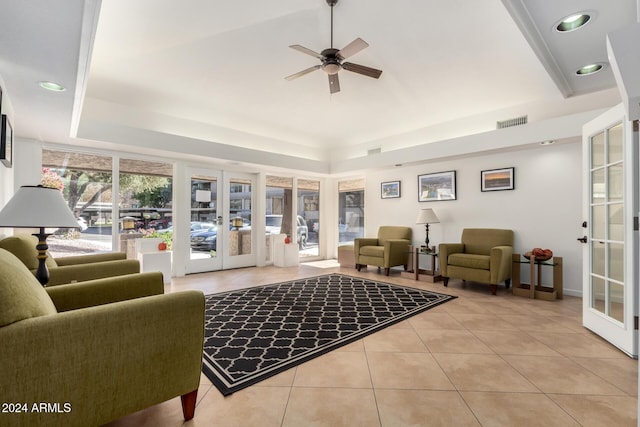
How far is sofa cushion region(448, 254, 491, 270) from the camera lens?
13.9 ft

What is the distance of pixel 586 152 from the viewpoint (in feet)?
9.68

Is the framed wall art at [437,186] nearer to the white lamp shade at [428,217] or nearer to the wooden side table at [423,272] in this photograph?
the white lamp shade at [428,217]

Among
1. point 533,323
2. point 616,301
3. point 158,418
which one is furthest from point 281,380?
point 616,301

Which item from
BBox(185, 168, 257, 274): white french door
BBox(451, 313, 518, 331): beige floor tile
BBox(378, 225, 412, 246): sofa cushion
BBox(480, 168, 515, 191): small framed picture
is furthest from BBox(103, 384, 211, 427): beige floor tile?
BBox(480, 168, 515, 191): small framed picture

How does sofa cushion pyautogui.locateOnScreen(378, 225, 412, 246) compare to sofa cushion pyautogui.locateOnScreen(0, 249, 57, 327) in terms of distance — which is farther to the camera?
sofa cushion pyautogui.locateOnScreen(378, 225, 412, 246)

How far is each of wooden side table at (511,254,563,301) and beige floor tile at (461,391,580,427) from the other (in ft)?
8.73

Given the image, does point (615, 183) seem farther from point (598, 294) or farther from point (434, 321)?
point (434, 321)

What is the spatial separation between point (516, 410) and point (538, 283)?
3.13 meters

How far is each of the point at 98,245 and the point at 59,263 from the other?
1.87 metres

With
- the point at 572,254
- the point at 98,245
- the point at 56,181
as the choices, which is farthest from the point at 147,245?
the point at 572,254

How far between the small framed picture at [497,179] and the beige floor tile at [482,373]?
3377 mm

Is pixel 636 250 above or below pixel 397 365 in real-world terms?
above

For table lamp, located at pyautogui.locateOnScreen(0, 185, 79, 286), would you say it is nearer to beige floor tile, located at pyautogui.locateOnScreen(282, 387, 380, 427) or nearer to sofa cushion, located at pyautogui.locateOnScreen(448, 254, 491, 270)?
beige floor tile, located at pyautogui.locateOnScreen(282, 387, 380, 427)

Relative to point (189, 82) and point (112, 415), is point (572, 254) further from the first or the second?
point (189, 82)
